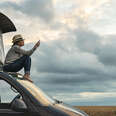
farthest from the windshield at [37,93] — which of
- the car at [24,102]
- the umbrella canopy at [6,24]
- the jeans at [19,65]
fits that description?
the umbrella canopy at [6,24]

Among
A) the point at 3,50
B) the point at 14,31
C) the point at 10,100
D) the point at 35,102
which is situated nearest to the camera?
the point at 35,102

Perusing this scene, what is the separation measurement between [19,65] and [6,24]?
3.98m

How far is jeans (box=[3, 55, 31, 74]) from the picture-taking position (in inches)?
312

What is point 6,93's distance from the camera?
6.68 metres

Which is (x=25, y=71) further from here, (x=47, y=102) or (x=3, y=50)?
(x=3, y=50)

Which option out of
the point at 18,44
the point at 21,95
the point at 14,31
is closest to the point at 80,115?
the point at 21,95

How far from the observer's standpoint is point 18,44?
8.33 metres

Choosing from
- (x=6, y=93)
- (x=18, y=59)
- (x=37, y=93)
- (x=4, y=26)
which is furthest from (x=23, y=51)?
(x=4, y=26)

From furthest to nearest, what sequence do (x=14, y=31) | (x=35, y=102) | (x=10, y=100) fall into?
(x=14, y=31), (x=10, y=100), (x=35, y=102)

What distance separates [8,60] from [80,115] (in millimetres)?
2291

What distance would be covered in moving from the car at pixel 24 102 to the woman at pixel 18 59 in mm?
1182

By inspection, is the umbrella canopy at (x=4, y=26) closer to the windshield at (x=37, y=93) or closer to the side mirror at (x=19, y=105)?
the windshield at (x=37, y=93)

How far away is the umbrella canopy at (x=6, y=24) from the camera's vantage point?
37.2ft

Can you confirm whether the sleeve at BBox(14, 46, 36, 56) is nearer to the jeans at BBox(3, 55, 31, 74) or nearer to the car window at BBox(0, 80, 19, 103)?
the jeans at BBox(3, 55, 31, 74)
